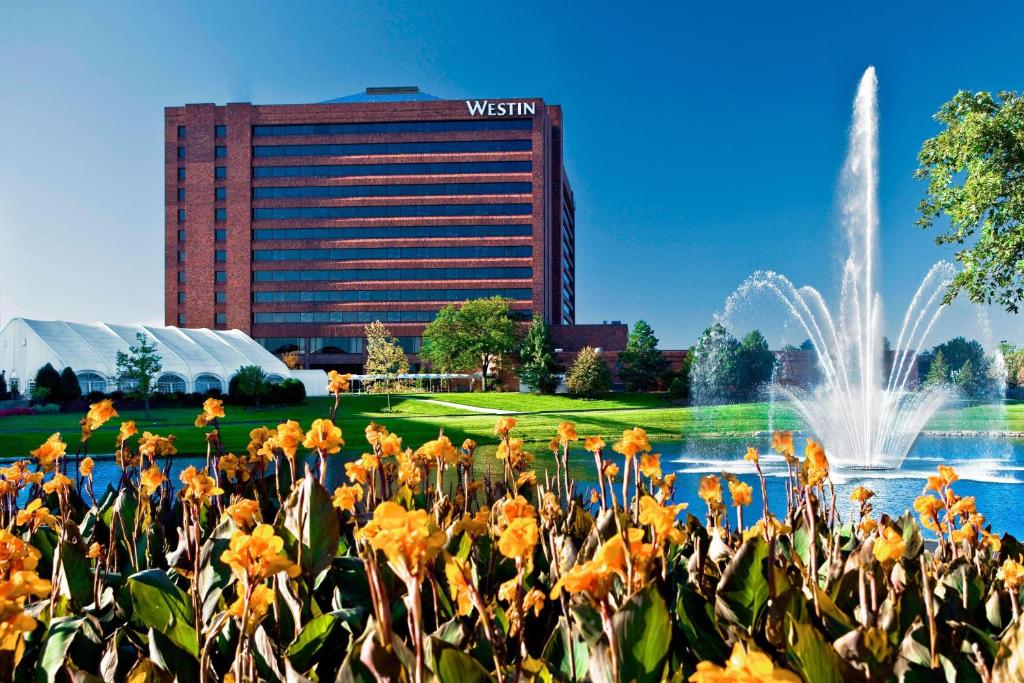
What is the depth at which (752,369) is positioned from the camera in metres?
47.7

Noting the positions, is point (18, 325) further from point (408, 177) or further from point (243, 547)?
point (243, 547)

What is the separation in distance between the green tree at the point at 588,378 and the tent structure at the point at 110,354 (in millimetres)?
16530

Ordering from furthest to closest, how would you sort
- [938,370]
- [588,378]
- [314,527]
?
[938,370] → [588,378] → [314,527]

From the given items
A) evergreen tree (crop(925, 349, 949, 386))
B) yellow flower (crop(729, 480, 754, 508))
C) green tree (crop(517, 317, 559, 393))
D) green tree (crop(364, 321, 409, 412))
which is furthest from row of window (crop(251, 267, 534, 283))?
yellow flower (crop(729, 480, 754, 508))

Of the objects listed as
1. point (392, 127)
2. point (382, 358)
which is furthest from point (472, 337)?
point (392, 127)

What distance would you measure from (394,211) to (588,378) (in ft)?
80.1

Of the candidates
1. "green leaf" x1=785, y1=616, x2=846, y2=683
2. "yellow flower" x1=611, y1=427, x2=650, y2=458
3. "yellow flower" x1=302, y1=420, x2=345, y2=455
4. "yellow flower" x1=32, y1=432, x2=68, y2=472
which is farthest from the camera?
"yellow flower" x1=32, y1=432, x2=68, y2=472

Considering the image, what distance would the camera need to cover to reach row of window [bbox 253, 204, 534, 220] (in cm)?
5966

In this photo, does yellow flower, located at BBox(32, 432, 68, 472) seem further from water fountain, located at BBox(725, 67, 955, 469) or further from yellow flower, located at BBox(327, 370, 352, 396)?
water fountain, located at BBox(725, 67, 955, 469)

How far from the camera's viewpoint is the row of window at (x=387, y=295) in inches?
2330

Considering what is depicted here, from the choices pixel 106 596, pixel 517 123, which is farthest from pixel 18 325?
pixel 106 596

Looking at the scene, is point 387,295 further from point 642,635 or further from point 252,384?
point 642,635

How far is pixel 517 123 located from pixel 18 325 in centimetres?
3684

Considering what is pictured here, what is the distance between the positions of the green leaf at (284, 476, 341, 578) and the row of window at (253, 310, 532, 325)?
58121 millimetres
